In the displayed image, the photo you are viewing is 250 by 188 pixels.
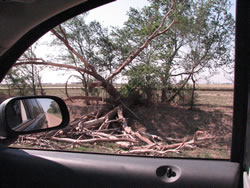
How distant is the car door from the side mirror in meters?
0.26

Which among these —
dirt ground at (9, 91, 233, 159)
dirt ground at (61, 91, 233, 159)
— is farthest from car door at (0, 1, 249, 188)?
dirt ground at (61, 91, 233, 159)

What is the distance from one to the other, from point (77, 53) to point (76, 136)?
2.89m

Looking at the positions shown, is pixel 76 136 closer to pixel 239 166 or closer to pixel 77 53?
pixel 77 53

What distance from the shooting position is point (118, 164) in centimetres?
164

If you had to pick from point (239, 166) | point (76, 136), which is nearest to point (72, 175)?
point (239, 166)

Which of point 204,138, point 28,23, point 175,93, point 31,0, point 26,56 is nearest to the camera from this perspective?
point 31,0

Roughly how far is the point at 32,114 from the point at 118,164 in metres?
1.02

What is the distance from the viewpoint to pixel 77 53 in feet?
23.1

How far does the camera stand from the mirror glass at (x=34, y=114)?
5.45 ft

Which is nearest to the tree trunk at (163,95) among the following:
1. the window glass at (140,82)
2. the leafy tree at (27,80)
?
the window glass at (140,82)

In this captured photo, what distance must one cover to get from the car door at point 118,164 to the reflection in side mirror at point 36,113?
0.26 m

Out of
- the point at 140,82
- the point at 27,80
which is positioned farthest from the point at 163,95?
the point at 27,80

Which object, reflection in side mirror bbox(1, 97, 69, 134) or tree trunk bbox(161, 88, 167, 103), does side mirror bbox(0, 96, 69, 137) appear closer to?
reflection in side mirror bbox(1, 97, 69, 134)

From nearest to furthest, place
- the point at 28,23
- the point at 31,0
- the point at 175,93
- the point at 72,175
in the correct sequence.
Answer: the point at 31,0 < the point at 28,23 < the point at 72,175 < the point at 175,93
